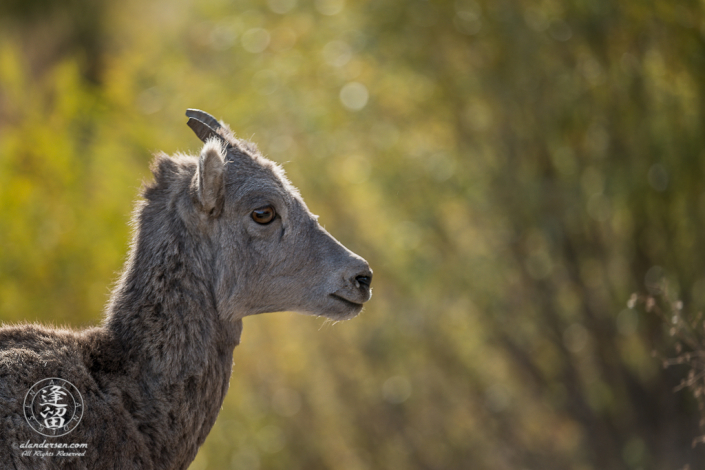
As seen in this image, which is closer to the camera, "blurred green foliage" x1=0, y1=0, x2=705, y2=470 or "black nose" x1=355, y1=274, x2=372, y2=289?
"black nose" x1=355, y1=274, x2=372, y2=289

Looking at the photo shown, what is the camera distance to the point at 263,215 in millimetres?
3408

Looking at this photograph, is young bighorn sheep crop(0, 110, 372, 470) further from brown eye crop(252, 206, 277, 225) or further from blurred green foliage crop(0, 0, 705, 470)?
blurred green foliage crop(0, 0, 705, 470)

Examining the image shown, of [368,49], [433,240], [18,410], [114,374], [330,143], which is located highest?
[368,49]

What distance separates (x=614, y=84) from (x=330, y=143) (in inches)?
144

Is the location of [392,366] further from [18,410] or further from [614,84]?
[18,410]

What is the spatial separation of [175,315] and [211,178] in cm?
67

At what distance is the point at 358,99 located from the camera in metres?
8.91

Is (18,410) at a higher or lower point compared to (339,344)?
lower

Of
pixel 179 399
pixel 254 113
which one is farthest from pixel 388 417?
pixel 179 399

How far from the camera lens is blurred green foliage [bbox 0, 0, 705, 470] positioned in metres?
8.20

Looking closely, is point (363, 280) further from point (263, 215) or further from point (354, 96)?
point (354, 96)

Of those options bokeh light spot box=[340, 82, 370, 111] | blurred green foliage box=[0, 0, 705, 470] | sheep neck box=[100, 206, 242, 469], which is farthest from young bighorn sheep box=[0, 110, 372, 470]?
bokeh light spot box=[340, 82, 370, 111]

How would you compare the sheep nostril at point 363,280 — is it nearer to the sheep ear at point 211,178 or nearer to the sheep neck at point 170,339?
the sheep neck at point 170,339

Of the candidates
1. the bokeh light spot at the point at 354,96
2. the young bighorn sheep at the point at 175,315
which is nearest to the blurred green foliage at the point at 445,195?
the bokeh light spot at the point at 354,96
